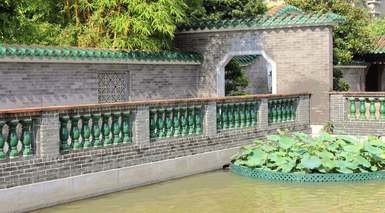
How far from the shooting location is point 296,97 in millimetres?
14383

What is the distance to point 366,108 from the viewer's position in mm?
14453

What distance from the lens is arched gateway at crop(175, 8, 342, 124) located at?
49.0ft

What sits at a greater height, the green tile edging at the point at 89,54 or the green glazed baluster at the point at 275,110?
the green tile edging at the point at 89,54

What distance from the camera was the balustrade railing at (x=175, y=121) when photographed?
34.0ft

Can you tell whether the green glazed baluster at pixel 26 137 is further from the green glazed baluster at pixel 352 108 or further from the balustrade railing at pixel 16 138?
the green glazed baluster at pixel 352 108

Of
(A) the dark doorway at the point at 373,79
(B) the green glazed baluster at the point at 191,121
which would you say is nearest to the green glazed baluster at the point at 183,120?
(B) the green glazed baluster at the point at 191,121

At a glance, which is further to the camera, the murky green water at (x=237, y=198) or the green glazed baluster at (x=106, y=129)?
the green glazed baluster at (x=106, y=129)

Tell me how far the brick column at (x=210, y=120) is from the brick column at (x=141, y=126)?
5.30ft

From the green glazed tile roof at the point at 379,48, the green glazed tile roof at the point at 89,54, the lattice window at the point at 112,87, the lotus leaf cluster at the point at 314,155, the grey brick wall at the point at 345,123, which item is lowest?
the lotus leaf cluster at the point at 314,155

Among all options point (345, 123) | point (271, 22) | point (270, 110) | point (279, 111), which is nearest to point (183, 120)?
point (270, 110)

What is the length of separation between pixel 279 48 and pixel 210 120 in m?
4.84

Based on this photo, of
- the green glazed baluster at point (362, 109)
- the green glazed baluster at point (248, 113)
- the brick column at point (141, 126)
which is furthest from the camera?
the green glazed baluster at point (362, 109)

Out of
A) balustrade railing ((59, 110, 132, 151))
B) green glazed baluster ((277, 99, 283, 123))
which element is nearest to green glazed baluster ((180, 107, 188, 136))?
balustrade railing ((59, 110, 132, 151))

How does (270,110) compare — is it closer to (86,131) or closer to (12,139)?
(86,131)
